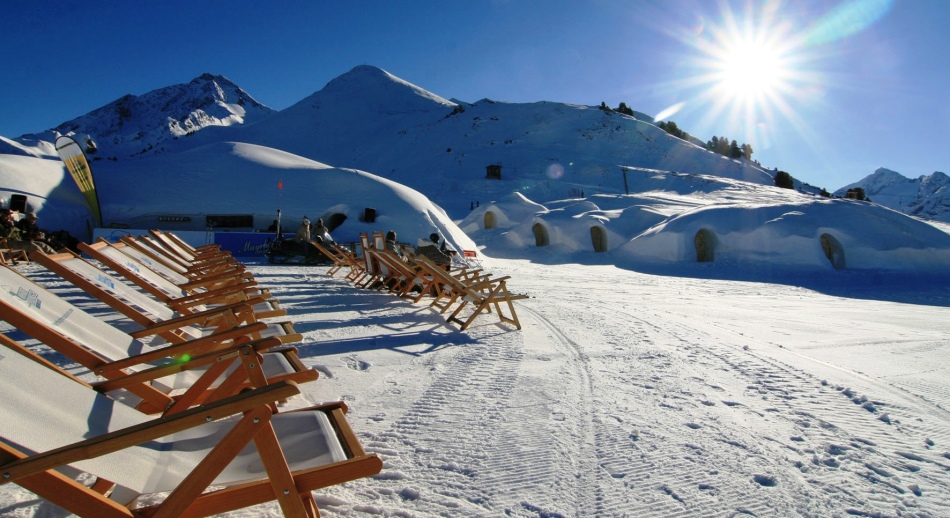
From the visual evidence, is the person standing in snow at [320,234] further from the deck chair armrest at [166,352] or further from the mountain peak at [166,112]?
the mountain peak at [166,112]

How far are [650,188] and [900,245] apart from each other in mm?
30961

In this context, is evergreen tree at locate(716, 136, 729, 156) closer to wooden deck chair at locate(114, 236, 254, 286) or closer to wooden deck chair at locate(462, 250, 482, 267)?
wooden deck chair at locate(462, 250, 482, 267)

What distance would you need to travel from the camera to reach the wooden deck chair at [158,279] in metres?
4.22

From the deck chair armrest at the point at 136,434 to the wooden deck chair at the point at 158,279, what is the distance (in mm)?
2596

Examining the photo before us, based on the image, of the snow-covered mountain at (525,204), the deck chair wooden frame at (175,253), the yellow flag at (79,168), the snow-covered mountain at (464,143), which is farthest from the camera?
the snow-covered mountain at (464,143)

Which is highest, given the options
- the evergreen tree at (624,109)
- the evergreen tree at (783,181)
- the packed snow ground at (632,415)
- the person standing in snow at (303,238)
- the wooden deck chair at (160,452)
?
the evergreen tree at (624,109)

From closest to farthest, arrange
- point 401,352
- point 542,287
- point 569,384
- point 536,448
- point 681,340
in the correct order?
1. point 536,448
2. point 569,384
3. point 401,352
4. point 681,340
5. point 542,287

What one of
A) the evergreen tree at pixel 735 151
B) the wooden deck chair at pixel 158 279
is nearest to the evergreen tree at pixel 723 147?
the evergreen tree at pixel 735 151

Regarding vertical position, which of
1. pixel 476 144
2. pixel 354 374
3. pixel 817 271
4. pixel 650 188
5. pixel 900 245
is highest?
pixel 476 144

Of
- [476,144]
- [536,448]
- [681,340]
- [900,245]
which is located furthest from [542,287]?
[476,144]

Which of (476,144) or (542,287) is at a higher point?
(476,144)

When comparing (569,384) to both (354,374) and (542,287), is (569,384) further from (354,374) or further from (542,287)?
(542,287)

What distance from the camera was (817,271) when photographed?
49.5 feet

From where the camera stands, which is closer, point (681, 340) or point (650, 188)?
point (681, 340)
